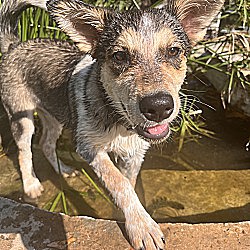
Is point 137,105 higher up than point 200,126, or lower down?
higher up

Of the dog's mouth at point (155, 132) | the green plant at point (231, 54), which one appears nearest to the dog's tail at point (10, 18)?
the dog's mouth at point (155, 132)

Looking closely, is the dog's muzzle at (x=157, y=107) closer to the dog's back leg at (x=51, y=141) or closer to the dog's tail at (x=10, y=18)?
the dog's tail at (x=10, y=18)

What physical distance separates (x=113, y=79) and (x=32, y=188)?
193 centimetres

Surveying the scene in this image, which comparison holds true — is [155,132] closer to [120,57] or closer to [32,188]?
[120,57]

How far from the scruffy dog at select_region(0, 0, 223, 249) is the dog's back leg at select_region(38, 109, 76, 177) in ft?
1.61

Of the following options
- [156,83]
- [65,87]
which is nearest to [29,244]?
[156,83]

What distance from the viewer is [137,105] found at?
8.89 ft

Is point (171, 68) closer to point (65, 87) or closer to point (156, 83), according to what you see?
point (156, 83)

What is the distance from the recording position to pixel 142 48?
9.54ft

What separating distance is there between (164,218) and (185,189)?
A: 1.43 ft

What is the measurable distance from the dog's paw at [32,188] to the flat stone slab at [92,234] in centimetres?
154

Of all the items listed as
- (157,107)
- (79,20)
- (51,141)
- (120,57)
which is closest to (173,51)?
(120,57)

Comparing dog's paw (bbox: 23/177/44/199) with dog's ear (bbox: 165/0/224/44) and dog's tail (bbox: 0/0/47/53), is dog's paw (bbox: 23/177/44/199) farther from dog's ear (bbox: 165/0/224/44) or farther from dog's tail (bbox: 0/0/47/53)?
dog's ear (bbox: 165/0/224/44)

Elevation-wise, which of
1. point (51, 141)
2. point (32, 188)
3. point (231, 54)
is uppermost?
point (231, 54)
